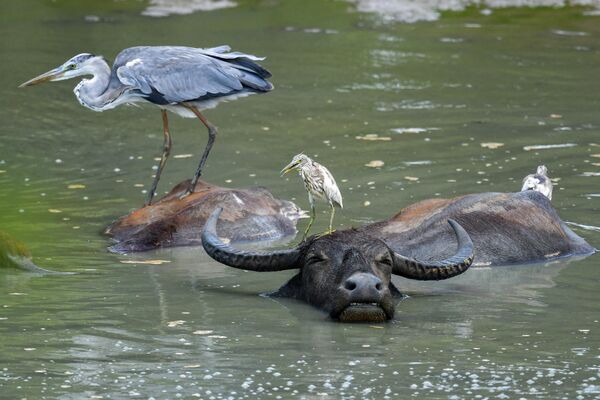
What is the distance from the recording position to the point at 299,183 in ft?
47.0

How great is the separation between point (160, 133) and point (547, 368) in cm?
918

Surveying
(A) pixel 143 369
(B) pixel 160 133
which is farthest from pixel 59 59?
(A) pixel 143 369

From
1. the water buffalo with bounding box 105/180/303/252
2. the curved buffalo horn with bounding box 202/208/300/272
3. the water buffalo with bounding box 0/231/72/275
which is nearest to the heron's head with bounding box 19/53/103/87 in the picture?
the water buffalo with bounding box 105/180/303/252

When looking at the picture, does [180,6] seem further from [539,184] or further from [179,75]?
[539,184]

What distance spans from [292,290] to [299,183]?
425 cm

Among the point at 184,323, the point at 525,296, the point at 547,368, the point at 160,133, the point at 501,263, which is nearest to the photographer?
the point at 547,368

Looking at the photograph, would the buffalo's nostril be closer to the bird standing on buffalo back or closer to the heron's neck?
the bird standing on buffalo back

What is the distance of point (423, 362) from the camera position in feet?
27.1

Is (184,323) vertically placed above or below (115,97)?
below

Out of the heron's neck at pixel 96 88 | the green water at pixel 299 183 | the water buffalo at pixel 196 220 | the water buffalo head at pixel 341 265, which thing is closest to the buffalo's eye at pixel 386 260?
the water buffalo head at pixel 341 265

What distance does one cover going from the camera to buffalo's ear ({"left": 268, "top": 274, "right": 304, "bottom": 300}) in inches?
397

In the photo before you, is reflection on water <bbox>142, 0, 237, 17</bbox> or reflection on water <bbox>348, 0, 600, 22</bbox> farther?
reflection on water <bbox>142, 0, 237, 17</bbox>

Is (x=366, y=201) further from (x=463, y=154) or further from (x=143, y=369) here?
(x=143, y=369)

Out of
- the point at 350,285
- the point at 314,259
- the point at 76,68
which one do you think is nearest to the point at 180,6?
the point at 76,68
